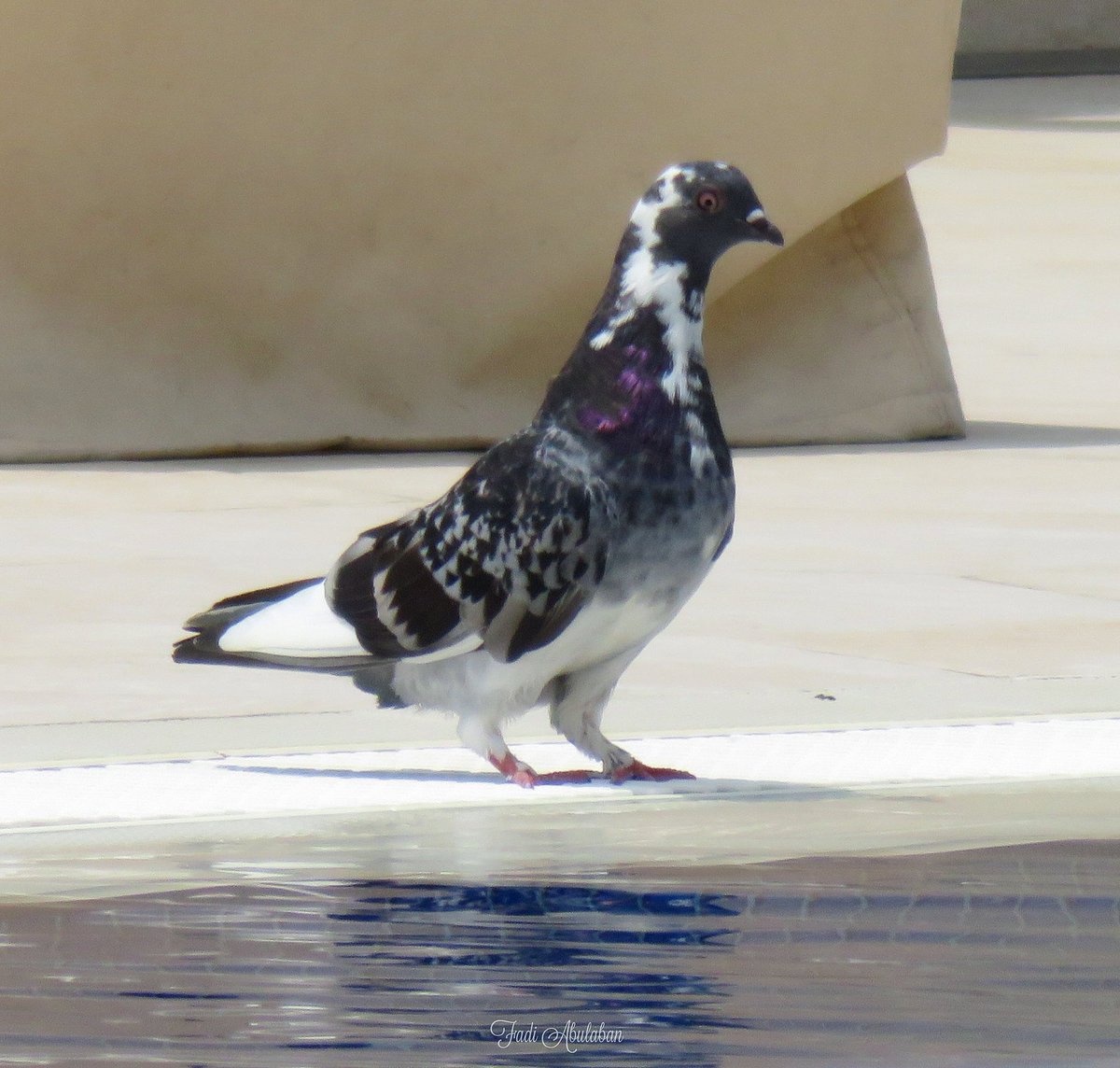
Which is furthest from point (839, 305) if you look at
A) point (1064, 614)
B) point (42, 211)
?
point (1064, 614)

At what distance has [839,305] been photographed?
1366 centimetres

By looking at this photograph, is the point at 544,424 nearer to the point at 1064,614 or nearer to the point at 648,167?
the point at 1064,614

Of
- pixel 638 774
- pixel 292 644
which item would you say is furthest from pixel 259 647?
pixel 638 774

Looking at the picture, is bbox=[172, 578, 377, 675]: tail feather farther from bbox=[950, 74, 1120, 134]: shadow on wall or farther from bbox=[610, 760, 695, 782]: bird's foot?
bbox=[950, 74, 1120, 134]: shadow on wall

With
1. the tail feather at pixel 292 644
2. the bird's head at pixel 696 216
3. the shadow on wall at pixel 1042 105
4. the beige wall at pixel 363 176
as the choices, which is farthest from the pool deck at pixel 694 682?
the shadow on wall at pixel 1042 105

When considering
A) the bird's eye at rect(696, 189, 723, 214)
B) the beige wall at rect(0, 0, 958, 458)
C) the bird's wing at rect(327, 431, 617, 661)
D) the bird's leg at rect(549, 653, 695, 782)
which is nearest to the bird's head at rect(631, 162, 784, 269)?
the bird's eye at rect(696, 189, 723, 214)

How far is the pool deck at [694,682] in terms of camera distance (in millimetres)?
5430

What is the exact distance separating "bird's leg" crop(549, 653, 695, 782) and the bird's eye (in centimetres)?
95

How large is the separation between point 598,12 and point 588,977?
362 inches

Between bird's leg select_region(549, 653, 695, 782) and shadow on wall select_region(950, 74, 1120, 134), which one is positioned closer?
bird's leg select_region(549, 653, 695, 782)

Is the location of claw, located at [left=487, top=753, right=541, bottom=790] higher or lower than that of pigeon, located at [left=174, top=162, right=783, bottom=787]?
lower

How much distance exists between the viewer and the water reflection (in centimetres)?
378

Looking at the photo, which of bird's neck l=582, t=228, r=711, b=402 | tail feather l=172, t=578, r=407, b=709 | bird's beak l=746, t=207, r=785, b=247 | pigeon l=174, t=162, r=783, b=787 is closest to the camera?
pigeon l=174, t=162, r=783, b=787

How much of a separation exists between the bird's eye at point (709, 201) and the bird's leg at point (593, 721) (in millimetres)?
953
